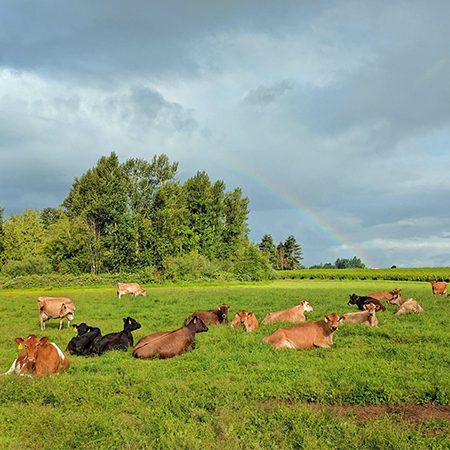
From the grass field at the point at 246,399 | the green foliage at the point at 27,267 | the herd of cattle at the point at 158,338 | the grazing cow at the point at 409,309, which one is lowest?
the grass field at the point at 246,399

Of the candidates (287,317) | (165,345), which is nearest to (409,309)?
(287,317)

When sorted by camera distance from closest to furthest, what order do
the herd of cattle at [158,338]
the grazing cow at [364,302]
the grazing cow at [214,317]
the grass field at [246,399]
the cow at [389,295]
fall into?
1. the grass field at [246,399]
2. the herd of cattle at [158,338]
3. the grazing cow at [214,317]
4. the grazing cow at [364,302]
5. the cow at [389,295]

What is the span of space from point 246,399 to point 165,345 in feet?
14.8

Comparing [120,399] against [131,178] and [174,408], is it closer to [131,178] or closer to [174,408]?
[174,408]

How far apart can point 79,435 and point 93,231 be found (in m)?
63.0

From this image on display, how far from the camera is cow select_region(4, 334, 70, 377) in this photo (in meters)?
9.49

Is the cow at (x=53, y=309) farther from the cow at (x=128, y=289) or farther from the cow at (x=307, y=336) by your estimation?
the cow at (x=128, y=289)

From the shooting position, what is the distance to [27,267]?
5812 cm

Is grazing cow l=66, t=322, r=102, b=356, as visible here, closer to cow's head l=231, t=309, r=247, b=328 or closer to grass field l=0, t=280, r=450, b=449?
grass field l=0, t=280, r=450, b=449

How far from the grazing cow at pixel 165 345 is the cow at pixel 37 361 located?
216 centimetres

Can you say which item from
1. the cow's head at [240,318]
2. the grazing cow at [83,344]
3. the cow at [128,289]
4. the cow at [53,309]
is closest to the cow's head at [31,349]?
the grazing cow at [83,344]

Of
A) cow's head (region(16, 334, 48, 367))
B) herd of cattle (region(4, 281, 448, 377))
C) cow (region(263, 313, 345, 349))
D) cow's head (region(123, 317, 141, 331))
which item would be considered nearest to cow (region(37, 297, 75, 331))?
herd of cattle (region(4, 281, 448, 377))

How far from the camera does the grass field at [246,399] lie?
6.11 metres

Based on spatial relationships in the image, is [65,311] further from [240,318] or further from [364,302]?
[364,302]
